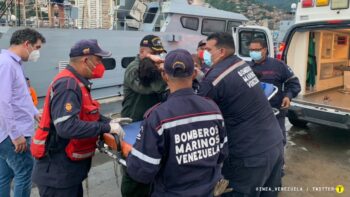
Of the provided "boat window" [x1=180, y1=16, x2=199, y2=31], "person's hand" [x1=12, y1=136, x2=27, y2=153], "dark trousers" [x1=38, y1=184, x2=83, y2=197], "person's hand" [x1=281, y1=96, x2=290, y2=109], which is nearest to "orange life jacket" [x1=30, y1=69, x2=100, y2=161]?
"dark trousers" [x1=38, y1=184, x2=83, y2=197]

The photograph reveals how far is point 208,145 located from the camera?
5.61 ft

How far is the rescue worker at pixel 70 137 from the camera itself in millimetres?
1990

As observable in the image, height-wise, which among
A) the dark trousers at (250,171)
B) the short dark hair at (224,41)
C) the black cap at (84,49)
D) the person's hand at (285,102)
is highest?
the short dark hair at (224,41)

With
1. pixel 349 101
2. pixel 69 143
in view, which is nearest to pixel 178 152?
pixel 69 143

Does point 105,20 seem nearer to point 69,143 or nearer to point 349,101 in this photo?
point 349,101

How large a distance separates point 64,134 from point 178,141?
0.79m

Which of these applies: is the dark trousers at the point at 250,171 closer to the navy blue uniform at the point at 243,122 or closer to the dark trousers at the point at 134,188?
the navy blue uniform at the point at 243,122

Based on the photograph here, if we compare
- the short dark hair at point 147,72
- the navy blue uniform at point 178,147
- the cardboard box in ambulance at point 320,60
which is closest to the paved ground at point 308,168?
the cardboard box in ambulance at point 320,60

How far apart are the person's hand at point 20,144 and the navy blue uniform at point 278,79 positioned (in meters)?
2.63

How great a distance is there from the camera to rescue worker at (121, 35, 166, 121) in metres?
2.59

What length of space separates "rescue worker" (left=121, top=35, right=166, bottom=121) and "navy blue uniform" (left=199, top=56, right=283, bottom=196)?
0.56m

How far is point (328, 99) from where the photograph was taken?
5.94 metres

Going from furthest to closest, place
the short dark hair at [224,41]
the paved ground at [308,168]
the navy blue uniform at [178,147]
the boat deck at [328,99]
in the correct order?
the boat deck at [328,99]
the paved ground at [308,168]
the short dark hair at [224,41]
the navy blue uniform at [178,147]

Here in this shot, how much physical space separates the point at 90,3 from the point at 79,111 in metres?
8.16
